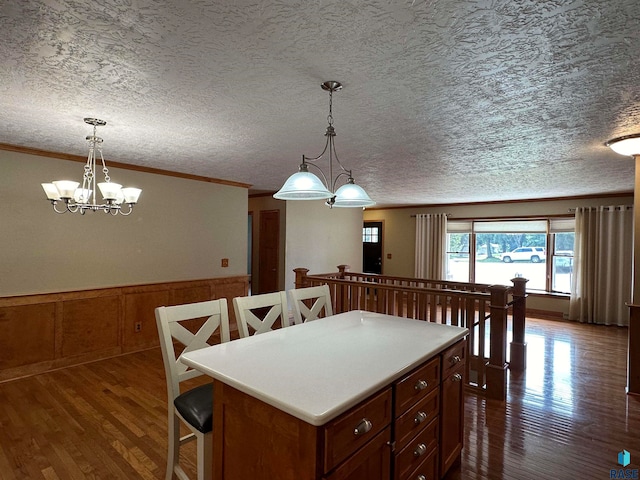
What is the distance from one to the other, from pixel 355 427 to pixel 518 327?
3305mm

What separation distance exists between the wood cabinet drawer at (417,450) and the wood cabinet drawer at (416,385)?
0.61 feet

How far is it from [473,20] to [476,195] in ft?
18.1

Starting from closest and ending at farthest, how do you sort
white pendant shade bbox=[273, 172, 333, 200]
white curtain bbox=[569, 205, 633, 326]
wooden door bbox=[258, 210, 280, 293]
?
1. white pendant shade bbox=[273, 172, 333, 200]
2. white curtain bbox=[569, 205, 633, 326]
3. wooden door bbox=[258, 210, 280, 293]

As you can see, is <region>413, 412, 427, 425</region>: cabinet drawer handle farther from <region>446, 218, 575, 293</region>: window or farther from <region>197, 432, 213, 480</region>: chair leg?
<region>446, 218, 575, 293</region>: window

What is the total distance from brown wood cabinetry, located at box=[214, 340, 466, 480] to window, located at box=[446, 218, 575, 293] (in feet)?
20.0

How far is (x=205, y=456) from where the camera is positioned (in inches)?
66.1

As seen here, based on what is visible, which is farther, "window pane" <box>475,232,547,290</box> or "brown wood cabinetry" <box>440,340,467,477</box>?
"window pane" <box>475,232,547,290</box>

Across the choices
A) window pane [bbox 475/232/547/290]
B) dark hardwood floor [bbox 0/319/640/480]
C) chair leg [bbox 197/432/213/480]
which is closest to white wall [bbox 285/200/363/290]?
window pane [bbox 475/232/547/290]

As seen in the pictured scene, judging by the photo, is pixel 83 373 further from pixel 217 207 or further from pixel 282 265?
pixel 282 265

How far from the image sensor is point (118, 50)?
5.25 ft

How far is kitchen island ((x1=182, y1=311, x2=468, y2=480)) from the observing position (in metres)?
1.21

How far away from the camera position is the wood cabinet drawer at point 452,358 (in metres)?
1.93

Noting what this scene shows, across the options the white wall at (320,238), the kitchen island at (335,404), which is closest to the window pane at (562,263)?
the white wall at (320,238)

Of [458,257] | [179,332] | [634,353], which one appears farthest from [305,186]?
[458,257]
